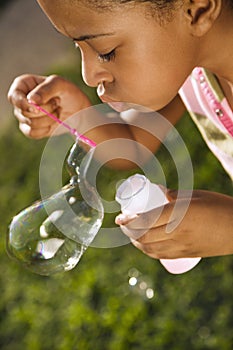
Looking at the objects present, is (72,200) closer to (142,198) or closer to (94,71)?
(142,198)

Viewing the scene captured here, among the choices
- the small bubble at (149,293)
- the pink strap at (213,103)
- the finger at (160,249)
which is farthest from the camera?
the small bubble at (149,293)

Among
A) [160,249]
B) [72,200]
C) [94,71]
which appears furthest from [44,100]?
[160,249]

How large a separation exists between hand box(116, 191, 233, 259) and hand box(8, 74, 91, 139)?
39cm

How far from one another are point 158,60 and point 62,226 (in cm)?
46

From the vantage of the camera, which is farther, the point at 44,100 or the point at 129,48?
the point at 44,100

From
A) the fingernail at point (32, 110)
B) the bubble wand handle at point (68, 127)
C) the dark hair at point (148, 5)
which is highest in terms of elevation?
the dark hair at point (148, 5)

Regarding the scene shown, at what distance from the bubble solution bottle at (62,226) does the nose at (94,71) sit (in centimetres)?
31

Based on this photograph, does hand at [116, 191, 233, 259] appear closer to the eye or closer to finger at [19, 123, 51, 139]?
the eye

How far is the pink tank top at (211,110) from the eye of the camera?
69.7 inches

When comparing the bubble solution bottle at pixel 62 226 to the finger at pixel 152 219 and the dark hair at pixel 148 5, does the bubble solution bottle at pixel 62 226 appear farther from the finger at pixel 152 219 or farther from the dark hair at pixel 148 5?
the dark hair at pixel 148 5

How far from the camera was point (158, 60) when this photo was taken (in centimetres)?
149

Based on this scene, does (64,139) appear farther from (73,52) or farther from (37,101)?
(37,101)

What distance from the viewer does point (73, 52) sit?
3.68 metres

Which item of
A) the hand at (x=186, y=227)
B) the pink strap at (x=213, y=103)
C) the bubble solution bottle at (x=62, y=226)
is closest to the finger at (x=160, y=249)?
the hand at (x=186, y=227)
